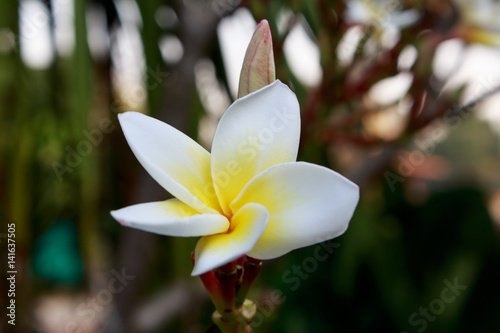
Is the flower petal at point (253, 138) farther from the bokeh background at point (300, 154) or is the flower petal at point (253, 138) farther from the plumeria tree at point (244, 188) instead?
the bokeh background at point (300, 154)

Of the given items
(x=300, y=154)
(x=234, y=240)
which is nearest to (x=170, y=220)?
(x=234, y=240)

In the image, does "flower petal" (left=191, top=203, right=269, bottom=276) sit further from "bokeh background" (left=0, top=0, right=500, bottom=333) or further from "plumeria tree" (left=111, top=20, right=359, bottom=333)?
"bokeh background" (left=0, top=0, right=500, bottom=333)

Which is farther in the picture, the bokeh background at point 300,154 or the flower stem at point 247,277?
the bokeh background at point 300,154

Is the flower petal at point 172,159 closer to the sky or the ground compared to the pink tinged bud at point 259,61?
closer to the ground

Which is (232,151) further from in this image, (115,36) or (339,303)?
(339,303)

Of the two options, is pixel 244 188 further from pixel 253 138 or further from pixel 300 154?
pixel 300 154

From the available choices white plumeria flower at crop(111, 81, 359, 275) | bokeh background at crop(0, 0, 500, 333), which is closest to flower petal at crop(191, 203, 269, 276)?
white plumeria flower at crop(111, 81, 359, 275)

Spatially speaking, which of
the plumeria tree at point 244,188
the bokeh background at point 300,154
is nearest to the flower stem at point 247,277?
the plumeria tree at point 244,188
